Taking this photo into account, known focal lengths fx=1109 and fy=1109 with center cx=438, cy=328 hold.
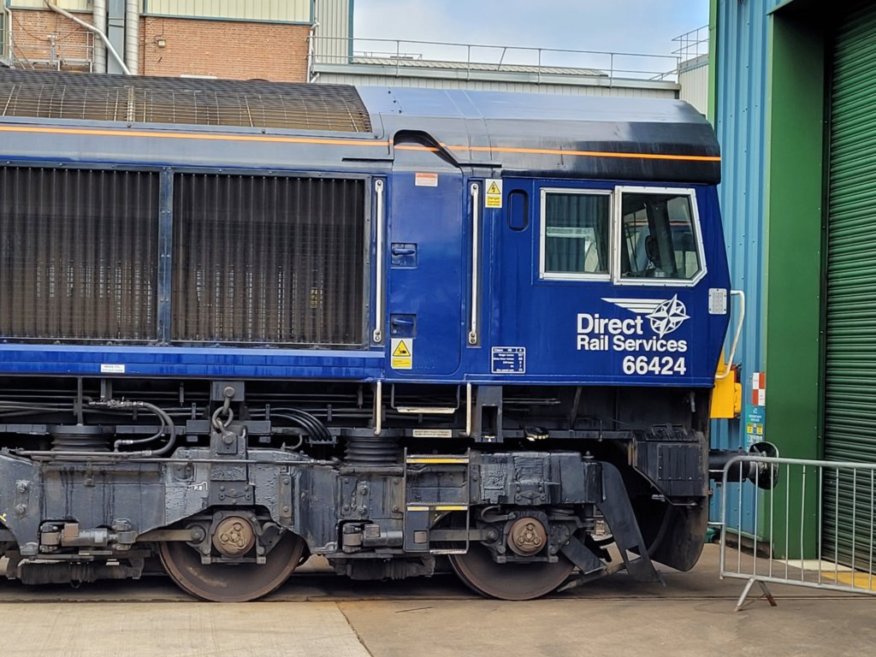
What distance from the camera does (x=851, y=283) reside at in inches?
428

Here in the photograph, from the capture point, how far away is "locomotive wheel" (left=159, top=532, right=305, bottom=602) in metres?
8.48

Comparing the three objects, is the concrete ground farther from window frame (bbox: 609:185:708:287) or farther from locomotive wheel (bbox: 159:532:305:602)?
window frame (bbox: 609:185:708:287)

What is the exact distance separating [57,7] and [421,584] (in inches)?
699

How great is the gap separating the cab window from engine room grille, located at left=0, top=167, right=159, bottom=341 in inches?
121

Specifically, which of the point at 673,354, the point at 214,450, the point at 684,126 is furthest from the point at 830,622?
the point at 214,450

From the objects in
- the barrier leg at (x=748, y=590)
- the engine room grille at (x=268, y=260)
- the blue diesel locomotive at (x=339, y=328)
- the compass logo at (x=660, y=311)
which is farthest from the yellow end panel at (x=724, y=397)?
the engine room grille at (x=268, y=260)

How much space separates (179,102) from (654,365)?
14.0 ft

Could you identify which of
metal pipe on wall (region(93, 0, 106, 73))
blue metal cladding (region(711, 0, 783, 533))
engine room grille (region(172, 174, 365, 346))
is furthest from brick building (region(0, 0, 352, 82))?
engine room grille (region(172, 174, 365, 346))

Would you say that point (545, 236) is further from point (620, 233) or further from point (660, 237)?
point (660, 237)

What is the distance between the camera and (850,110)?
433 inches

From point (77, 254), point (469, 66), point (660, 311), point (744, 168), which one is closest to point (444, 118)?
point (660, 311)

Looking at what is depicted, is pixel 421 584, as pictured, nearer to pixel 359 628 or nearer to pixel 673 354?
pixel 359 628

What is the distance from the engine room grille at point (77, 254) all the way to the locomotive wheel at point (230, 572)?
1.72 metres

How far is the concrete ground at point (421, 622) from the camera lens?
23.4 ft
